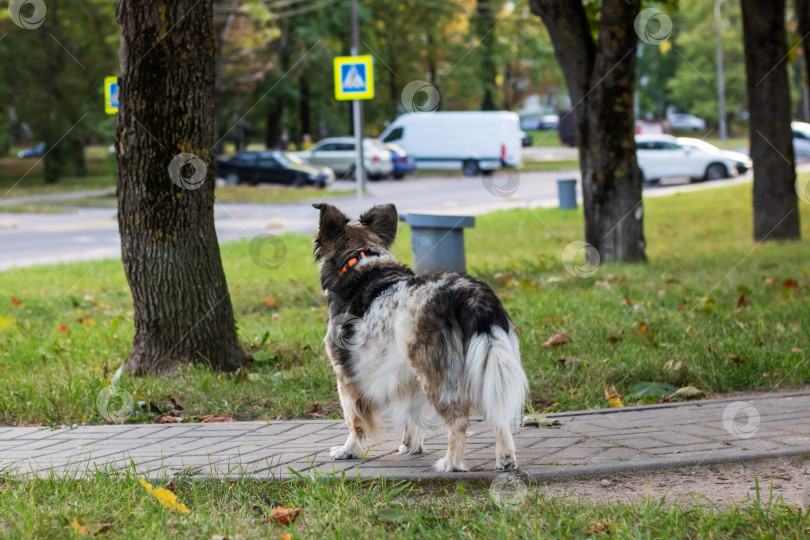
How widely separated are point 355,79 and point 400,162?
76.5ft

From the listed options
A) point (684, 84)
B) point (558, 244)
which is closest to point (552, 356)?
Result: point (558, 244)

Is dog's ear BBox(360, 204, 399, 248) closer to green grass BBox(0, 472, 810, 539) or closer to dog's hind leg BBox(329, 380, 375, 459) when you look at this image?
dog's hind leg BBox(329, 380, 375, 459)

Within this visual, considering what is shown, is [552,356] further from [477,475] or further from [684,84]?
[684,84]

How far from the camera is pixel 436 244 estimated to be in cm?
930

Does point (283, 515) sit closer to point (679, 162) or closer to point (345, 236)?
point (345, 236)

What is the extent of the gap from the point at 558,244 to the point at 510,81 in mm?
51945

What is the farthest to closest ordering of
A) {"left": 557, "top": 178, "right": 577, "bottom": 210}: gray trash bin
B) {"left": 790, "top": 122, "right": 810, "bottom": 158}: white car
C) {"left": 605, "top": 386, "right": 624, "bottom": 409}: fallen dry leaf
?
{"left": 790, "top": 122, "right": 810, "bottom": 158}: white car < {"left": 557, "top": 178, "right": 577, "bottom": 210}: gray trash bin < {"left": 605, "top": 386, "right": 624, "bottom": 409}: fallen dry leaf

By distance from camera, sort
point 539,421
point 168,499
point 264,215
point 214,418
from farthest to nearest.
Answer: point 264,215 < point 214,418 < point 539,421 < point 168,499

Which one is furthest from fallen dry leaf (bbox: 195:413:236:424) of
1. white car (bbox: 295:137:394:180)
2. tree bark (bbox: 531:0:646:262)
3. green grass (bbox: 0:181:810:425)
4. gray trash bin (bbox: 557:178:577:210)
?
white car (bbox: 295:137:394:180)

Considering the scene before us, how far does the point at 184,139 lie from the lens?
20.5ft

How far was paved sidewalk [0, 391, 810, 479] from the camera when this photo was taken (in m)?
4.34

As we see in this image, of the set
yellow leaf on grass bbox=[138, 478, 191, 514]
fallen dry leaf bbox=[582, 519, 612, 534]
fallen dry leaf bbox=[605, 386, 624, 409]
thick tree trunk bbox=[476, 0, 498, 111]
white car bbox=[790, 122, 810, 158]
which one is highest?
thick tree trunk bbox=[476, 0, 498, 111]

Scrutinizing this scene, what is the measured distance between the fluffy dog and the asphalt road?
9308mm

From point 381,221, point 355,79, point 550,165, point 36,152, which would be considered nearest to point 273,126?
point 36,152
